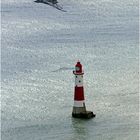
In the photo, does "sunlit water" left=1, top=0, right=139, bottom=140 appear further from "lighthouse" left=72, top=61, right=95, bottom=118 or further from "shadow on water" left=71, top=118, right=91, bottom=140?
"lighthouse" left=72, top=61, right=95, bottom=118

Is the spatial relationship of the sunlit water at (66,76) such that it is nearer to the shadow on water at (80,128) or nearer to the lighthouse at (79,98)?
Answer: the shadow on water at (80,128)

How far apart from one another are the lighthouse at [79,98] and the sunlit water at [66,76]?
0.38 ft

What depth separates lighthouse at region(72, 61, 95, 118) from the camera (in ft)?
37.3

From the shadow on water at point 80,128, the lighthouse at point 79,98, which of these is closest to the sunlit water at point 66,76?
the shadow on water at point 80,128

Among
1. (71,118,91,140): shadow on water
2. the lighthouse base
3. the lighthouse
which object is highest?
the lighthouse

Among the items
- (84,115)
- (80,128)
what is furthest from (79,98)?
(80,128)

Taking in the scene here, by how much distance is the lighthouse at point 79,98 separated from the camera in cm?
1138

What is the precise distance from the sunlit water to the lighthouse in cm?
11

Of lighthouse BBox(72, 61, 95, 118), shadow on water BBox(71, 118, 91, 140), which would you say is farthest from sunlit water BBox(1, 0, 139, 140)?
lighthouse BBox(72, 61, 95, 118)

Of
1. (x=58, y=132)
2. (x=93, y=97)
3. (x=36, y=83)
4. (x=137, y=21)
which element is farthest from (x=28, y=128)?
(x=137, y=21)

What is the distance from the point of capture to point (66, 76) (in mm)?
16688

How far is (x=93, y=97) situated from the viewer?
13906mm

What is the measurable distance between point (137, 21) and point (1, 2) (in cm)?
1285

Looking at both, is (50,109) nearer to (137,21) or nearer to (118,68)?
(118,68)
